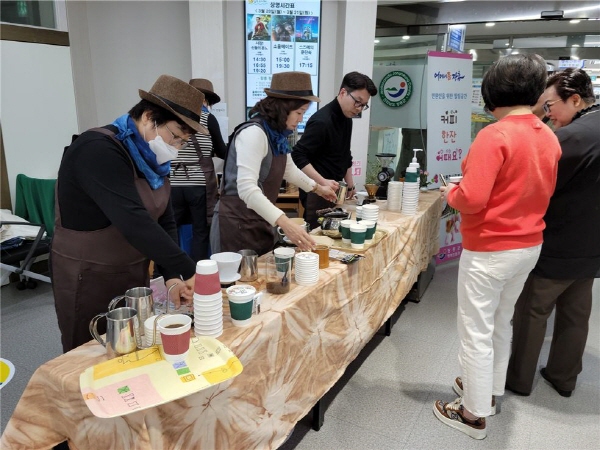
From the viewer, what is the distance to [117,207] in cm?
129

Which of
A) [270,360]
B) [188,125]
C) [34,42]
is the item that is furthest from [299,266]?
[34,42]

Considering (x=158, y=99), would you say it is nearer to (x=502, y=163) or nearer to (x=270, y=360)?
(x=270, y=360)

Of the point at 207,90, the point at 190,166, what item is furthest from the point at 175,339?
the point at 207,90

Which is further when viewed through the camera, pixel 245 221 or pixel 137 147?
pixel 245 221

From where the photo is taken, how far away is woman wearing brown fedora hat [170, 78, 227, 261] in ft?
10.4

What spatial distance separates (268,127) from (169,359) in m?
1.15

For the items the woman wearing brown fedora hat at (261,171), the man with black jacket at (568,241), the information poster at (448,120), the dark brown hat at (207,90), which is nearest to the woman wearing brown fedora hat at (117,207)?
the woman wearing brown fedora hat at (261,171)

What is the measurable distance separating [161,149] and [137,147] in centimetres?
7

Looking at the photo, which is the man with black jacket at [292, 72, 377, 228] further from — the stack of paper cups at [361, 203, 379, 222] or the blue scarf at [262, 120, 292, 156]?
the blue scarf at [262, 120, 292, 156]

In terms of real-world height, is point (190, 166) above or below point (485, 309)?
above

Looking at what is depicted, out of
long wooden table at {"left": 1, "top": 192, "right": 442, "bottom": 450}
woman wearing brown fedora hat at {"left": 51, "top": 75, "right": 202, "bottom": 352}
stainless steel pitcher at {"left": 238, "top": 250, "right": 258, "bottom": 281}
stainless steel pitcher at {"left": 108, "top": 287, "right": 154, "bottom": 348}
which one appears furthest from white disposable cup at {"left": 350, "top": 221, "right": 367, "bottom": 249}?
stainless steel pitcher at {"left": 108, "top": 287, "right": 154, "bottom": 348}

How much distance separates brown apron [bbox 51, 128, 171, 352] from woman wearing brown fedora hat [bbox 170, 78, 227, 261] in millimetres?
1649

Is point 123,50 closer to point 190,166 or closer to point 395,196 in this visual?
point 190,166

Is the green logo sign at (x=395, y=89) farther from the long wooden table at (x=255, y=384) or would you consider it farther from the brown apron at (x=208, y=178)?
the long wooden table at (x=255, y=384)
